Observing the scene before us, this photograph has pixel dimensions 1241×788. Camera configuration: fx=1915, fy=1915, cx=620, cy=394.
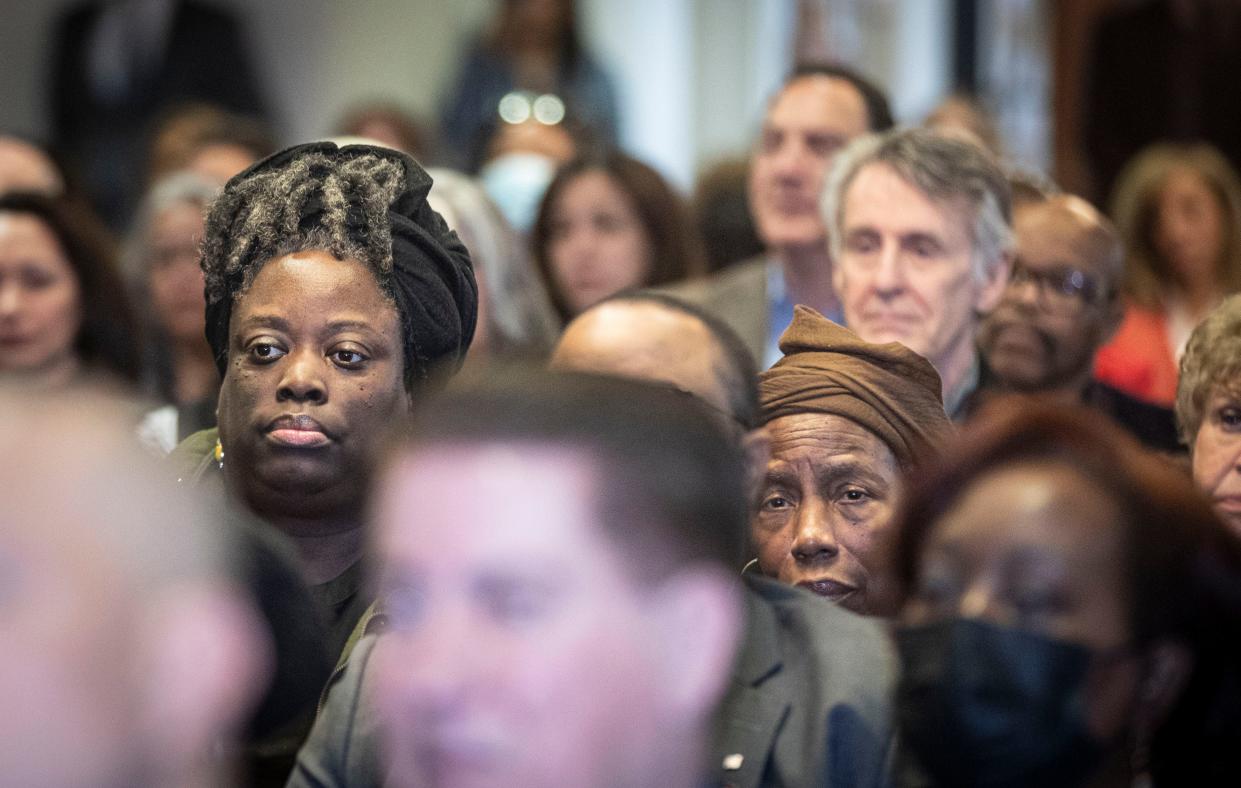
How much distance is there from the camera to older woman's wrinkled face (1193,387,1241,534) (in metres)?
3.36

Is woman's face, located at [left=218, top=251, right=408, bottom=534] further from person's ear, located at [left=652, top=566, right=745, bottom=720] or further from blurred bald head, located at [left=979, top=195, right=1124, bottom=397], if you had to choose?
blurred bald head, located at [left=979, top=195, right=1124, bottom=397]

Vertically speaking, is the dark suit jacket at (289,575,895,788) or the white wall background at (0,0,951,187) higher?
the dark suit jacket at (289,575,895,788)

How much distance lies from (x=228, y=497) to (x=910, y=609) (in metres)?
1.34

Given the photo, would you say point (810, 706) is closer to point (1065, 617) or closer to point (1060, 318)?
point (1065, 617)

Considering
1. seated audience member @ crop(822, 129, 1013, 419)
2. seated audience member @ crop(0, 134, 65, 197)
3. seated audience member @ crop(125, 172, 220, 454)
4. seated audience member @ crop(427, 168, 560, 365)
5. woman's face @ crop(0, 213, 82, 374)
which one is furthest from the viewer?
seated audience member @ crop(0, 134, 65, 197)

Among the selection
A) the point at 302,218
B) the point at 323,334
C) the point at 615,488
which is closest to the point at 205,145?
the point at 302,218

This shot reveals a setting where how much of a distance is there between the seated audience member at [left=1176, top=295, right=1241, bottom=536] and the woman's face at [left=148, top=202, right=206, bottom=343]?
328 centimetres

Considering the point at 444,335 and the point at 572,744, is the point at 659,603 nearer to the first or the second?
the point at 572,744

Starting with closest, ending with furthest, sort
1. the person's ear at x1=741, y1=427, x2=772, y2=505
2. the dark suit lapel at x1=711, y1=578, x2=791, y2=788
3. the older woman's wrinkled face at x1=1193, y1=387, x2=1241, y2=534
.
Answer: the dark suit lapel at x1=711, y1=578, x2=791, y2=788 < the person's ear at x1=741, y1=427, x2=772, y2=505 < the older woman's wrinkled face at x1=1193, y1=387, x2=1241, y2=534

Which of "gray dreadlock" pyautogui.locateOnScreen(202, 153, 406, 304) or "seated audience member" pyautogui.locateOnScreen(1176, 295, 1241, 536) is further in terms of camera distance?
"seated audience member" pyautogui.locateOnScreen(1176, 295, 1241, 536)

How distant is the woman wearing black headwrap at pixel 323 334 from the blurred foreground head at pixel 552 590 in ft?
3.39

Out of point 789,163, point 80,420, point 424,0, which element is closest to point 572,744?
point 80,420

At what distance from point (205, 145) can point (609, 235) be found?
1847mm

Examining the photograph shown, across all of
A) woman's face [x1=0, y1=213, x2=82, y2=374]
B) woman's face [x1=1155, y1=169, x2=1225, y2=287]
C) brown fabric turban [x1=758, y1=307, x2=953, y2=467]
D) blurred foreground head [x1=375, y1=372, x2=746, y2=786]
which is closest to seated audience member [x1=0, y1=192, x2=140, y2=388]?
woman's face [x1=0, y1=213, x2=82, y2=374]
